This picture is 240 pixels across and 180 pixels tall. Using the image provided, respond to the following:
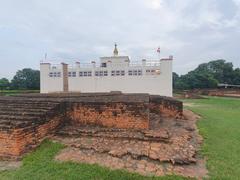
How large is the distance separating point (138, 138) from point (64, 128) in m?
1.98

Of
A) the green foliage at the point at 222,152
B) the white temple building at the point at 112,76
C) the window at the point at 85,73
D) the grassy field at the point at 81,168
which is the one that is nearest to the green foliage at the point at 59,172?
the grassy field at the point at 81,168

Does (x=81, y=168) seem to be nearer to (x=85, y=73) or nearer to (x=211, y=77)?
(x=85, y=73)

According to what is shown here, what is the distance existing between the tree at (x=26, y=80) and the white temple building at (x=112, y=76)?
50.0ft

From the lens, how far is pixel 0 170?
3600 mm

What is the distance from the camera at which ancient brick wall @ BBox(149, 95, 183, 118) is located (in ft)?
28.6

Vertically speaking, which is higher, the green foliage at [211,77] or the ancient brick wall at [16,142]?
the green foliage at [211,77]

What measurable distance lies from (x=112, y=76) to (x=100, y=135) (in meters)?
19.1

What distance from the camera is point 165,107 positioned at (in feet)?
28.7

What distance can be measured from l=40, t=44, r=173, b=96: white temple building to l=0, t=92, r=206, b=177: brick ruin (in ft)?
54.0

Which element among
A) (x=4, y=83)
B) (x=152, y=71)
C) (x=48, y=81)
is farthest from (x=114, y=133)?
(x=4, y=83)

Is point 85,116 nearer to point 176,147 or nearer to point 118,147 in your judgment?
point 118,147

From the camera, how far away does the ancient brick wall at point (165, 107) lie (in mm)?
8719

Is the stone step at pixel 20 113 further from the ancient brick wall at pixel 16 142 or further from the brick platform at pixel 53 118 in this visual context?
the ancient brick wall at pixel 16 142

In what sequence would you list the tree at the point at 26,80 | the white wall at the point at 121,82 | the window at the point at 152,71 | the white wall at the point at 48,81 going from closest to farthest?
the white wall at the point at 121,82 → the window at the point at 152,71 → the white wall at the point at 48,81 → the tree at the point at 26,80
